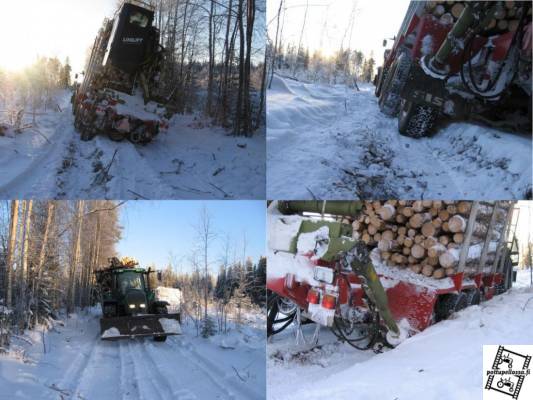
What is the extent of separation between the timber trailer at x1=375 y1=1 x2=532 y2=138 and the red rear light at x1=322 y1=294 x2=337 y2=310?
1.03 metres

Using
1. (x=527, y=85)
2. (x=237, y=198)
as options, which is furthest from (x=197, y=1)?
(x=527, y=85)

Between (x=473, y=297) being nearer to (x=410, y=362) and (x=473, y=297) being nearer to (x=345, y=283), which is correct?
(x=410, y=362)

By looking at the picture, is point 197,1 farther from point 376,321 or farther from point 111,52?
point 376,321

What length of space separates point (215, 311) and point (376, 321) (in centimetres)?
94

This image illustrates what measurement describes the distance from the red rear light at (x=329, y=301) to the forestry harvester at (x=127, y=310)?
89 cm

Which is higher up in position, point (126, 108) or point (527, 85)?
point (527, 85)

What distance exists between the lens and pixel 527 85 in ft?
9.63

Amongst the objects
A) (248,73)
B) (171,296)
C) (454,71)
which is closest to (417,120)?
(454,71)

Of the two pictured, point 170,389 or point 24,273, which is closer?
point 170,389

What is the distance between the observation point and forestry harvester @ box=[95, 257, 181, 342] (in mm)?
2936

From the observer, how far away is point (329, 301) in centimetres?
283

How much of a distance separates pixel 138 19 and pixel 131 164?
79 cm

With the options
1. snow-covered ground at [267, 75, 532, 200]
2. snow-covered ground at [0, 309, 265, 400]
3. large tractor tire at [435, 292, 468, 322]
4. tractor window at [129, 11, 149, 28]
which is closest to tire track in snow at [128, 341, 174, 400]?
snow-covered ground at [0, 309, 265, 400]

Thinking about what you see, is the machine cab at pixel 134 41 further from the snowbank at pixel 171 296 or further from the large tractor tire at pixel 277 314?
the large tractor tire at pixel 277 314
